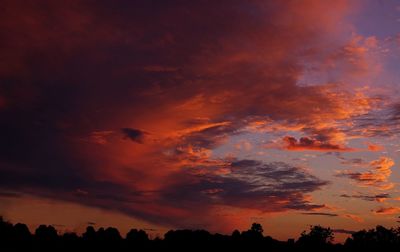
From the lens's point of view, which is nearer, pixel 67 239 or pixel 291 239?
pixel 67 239

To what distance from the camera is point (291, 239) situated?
12738cm

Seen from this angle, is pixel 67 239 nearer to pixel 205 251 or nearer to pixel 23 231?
pixel 23 231

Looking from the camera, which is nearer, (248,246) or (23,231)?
(23,231)

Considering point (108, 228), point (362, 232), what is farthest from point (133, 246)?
point (362, 232)

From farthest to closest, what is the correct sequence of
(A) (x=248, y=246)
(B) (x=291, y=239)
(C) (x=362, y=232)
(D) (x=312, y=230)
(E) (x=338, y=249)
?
1. (D) (x=312, y=230)
2. (C) (x=362, y=232)
3. (B) (x=291, y=239)
4. (E) (x=338, y=249)
5. (A) (x=248, y=246)

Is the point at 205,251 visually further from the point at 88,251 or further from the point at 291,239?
the point at 291,239

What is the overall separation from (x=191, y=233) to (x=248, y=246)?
13397 millimetres

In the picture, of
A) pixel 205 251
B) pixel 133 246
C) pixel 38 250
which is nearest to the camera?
pixel 38 250

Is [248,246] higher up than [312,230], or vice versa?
[312,230]

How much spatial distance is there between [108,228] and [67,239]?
17.7 m

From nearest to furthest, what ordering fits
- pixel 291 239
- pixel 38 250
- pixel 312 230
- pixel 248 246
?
1. pixel 38 250
2. pixel 248 246
3. pixel 291 239
4. pixel 312 230

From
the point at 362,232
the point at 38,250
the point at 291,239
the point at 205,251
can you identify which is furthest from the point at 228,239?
the point at 362,232

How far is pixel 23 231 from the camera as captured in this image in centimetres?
8094

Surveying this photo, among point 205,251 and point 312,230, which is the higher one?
point 312,230
